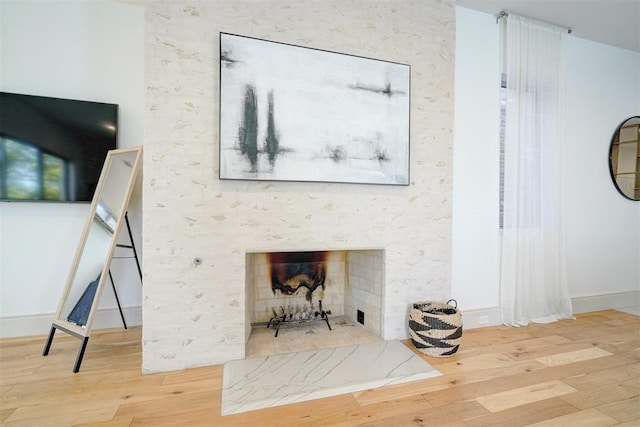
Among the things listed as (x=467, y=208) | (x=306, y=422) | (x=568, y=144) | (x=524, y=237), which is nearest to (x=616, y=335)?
(x=524, y=237)

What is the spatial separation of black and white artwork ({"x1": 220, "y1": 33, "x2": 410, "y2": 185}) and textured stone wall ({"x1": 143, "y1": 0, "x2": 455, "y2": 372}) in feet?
0.28

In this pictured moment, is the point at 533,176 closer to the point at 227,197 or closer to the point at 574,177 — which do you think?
the point at 574,177

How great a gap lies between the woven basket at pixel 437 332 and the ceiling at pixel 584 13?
2.68 m

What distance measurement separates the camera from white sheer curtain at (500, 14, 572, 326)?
109 inches

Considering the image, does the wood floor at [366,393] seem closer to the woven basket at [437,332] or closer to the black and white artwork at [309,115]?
the woven basket at [437,332]

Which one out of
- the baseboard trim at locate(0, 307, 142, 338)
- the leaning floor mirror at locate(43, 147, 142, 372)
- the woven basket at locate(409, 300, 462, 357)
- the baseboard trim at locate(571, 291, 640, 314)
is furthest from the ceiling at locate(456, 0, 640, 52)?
the baseboard trim at locate(0, 307, 142, 338)

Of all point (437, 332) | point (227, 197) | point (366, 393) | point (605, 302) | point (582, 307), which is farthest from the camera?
point (605, 302)

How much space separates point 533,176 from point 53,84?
167 inches

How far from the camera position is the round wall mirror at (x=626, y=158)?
3.43 m

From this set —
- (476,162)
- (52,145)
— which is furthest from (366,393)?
(52,145)

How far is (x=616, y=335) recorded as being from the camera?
2.58 m

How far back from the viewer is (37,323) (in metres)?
2.31

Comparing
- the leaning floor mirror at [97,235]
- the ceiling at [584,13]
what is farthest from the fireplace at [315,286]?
the ceiling at [584,13]

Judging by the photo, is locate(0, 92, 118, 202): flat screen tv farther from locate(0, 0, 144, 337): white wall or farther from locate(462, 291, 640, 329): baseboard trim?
locate(462, 291, 640, 329): baseboard trim
